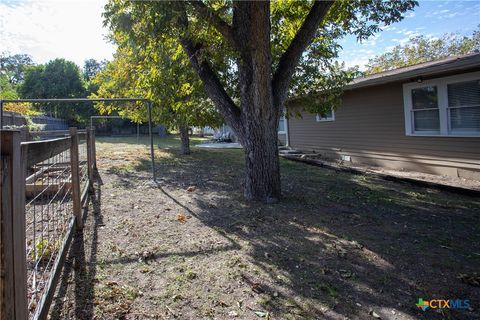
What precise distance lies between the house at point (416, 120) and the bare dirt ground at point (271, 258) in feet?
7.19

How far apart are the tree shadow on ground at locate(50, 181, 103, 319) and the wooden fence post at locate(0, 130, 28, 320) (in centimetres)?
111

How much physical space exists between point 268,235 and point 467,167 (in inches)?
235

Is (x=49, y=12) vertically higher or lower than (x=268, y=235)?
higher

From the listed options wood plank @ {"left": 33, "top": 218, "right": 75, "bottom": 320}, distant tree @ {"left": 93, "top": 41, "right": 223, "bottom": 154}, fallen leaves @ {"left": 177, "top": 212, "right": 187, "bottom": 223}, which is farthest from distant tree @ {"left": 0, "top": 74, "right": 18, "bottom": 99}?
wood plank @ {"left": 33, "top": 218, "right": 75, "bottom": 320}

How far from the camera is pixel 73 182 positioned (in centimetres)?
378

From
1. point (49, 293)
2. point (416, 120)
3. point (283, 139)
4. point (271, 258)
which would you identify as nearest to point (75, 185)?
point (49, 293)

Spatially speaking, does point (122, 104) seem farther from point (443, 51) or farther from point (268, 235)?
point (443, 51)

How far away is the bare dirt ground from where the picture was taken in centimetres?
238

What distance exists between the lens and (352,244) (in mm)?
3551

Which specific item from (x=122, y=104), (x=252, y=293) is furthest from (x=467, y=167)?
(x=122, y=104)

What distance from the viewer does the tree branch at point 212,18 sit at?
4.41 m

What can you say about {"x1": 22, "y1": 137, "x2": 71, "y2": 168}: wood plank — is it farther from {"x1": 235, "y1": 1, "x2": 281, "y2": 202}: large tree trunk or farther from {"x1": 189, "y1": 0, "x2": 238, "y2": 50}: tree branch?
{"x1": 235, "y1": 1, "x2": 281, "y2": 202}: large tree trunk

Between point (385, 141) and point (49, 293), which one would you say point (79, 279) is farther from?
point (385, 141)

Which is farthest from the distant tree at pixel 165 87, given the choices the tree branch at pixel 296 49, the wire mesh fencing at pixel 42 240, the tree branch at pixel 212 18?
the wire mesh fencing at pixel 42 240
